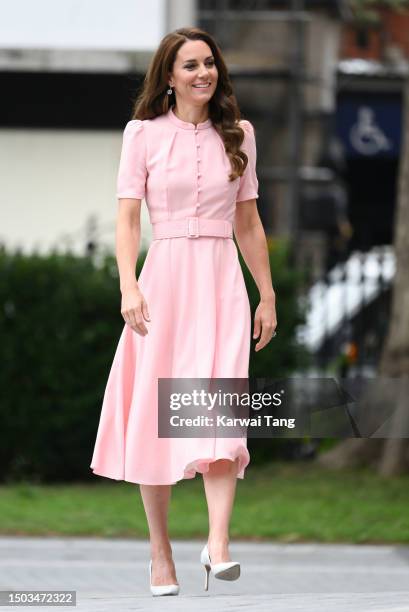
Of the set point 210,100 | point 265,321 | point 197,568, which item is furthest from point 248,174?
point 197,568

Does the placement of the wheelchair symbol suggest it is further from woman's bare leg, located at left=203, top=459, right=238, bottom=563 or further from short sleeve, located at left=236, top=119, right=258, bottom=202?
woman's bare leg, located at left=203, top=459, right=238, bottom=563

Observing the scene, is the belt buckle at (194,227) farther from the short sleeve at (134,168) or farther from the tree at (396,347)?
the tree at (396,347)

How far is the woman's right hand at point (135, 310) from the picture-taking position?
539 cm

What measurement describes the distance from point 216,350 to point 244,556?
348cm

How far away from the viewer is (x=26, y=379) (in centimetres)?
1167

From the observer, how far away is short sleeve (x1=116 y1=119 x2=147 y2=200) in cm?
556

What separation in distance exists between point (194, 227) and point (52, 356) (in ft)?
20.3

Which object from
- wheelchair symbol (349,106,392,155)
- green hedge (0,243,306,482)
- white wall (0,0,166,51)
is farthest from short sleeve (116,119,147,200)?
wheelchair symbol (349,106,392,155)

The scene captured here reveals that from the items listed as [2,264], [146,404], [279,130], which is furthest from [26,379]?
[279,130]

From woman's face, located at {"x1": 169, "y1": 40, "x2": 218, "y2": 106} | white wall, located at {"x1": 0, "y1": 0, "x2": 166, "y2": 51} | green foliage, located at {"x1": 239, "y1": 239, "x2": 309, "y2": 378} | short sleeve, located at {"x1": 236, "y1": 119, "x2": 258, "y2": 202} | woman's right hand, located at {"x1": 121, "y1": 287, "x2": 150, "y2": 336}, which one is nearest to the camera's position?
woman's right hand, located at {"x1": 121, "y1": 287, "x2": 150, "y2": 336}

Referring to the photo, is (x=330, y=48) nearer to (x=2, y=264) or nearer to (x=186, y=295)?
(x=2, y=264)

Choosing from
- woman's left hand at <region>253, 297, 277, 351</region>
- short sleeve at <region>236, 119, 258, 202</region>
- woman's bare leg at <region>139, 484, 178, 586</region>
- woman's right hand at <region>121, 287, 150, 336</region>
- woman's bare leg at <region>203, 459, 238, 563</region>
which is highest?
short sleeve at <region>236, 119, 258, 202</region>

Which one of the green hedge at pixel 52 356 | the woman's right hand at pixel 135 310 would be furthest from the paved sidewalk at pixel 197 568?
the green hedge at pixel 52 356

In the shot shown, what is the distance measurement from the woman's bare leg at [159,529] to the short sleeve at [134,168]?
97 cm
